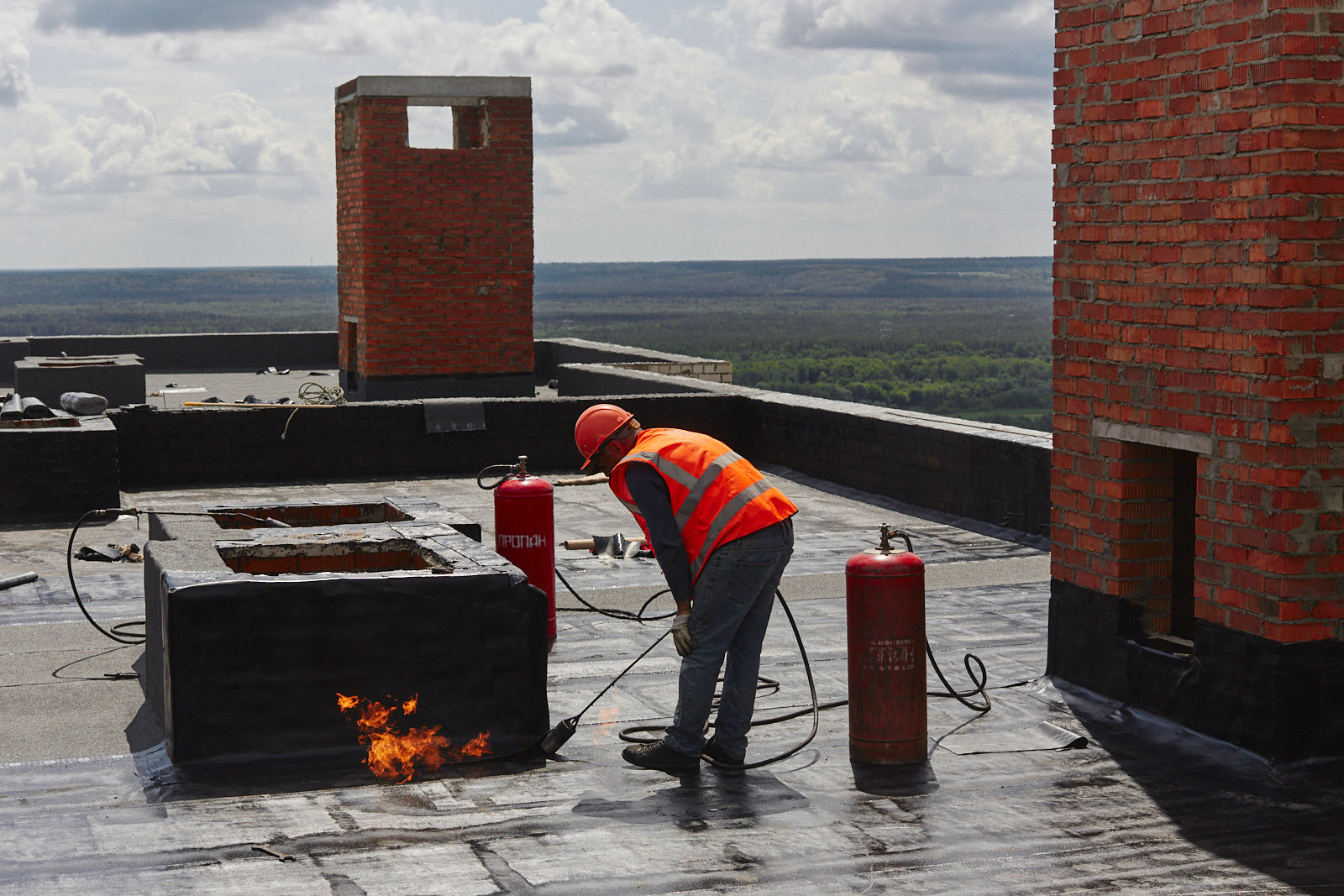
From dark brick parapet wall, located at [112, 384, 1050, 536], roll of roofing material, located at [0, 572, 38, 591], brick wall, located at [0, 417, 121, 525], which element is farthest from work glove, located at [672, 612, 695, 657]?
brick wall, located at [0, 417, 121, 525]

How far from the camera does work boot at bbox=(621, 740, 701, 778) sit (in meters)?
7.46

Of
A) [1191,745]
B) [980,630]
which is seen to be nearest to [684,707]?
[1191,745]

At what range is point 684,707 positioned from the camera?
745 centimetres

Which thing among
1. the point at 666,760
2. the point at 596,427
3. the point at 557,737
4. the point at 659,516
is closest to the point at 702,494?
the point at 659,516

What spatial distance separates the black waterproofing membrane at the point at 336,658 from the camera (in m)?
7.44

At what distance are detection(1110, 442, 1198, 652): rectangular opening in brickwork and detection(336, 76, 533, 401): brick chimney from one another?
1660cm

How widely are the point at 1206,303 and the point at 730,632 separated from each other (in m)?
2.77

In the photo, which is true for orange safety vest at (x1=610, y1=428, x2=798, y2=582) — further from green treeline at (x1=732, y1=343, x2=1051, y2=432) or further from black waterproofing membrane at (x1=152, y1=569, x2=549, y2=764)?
green treeline at (x1=732, y1=343, x2=1051, y2=432)

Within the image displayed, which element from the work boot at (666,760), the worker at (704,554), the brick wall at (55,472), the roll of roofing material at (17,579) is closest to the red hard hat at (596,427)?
the worker at (704,554)

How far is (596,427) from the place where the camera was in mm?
7617

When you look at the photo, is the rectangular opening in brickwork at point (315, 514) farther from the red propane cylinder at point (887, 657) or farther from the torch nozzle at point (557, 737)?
the red propane cylinder at point (887, 657)

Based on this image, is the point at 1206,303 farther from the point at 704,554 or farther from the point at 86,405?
the point at 86,405

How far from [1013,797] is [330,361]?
28942 millimetres

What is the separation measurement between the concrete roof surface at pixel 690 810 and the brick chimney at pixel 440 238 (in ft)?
47.6
